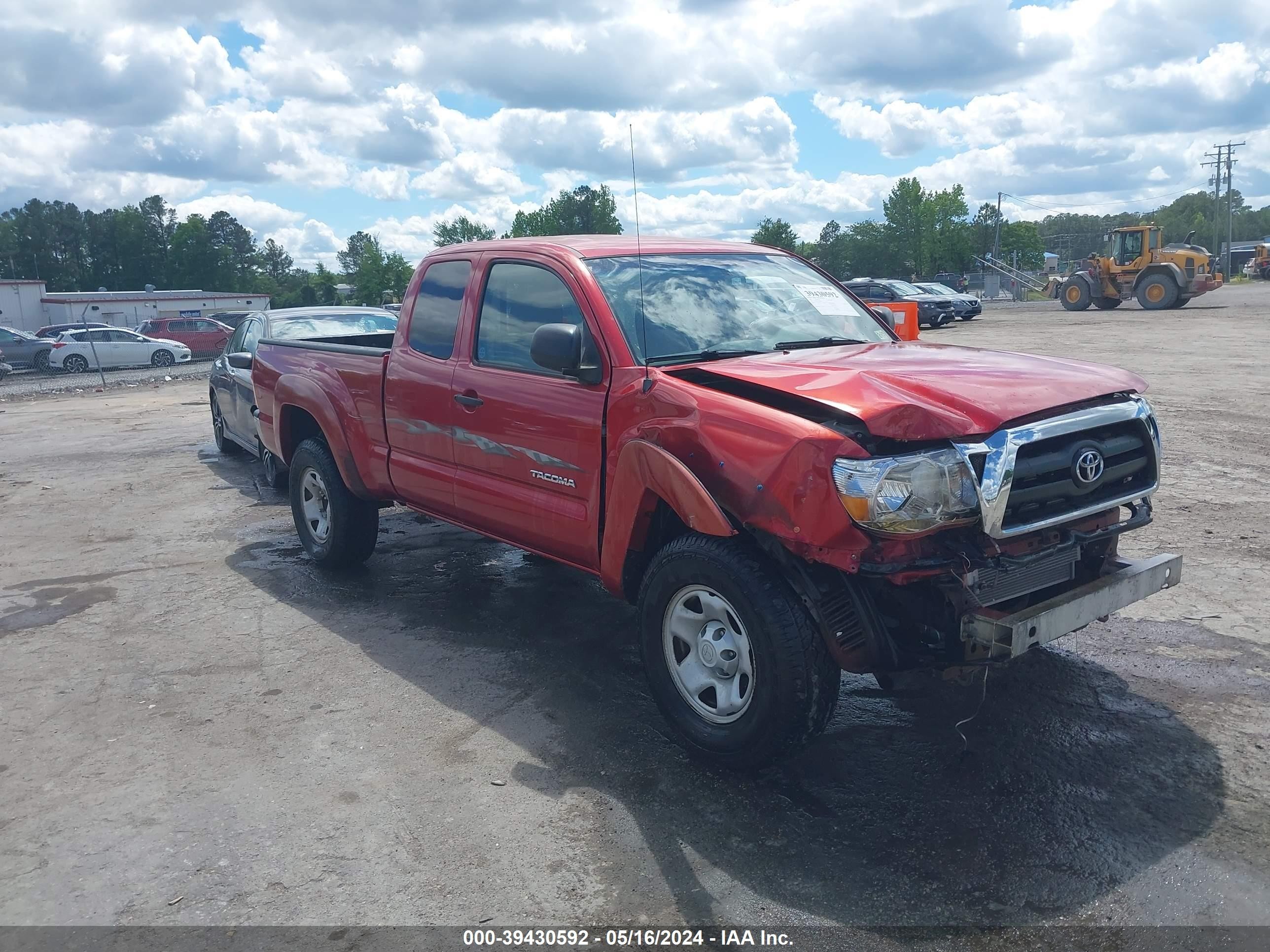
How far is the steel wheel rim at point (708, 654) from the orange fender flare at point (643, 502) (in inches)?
11.9

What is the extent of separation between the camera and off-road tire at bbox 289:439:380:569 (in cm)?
646

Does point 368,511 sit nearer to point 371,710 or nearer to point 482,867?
point 371,710

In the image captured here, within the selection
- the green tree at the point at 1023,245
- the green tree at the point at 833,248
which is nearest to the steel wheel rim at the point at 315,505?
the green tree at the point at 833,248

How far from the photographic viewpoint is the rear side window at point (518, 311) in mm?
4805

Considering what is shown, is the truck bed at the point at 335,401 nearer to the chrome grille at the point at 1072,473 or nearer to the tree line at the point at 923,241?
the chrome grille at the point at 1072,473

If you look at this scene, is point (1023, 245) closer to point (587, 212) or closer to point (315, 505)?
point (587, 212)

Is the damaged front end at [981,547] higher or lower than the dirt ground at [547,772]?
higher

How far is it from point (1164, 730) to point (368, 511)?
184 inches

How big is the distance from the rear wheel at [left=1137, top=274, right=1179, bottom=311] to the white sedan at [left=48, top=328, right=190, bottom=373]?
105 feet

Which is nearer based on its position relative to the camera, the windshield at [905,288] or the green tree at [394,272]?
the windshield at [905,288]

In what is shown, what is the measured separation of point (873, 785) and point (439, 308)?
338cm

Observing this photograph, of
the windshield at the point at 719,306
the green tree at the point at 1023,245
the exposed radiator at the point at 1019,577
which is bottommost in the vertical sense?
the exposed radiator at the point at 1019,577

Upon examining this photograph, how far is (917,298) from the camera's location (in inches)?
1287

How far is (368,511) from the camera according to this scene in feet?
21.7
